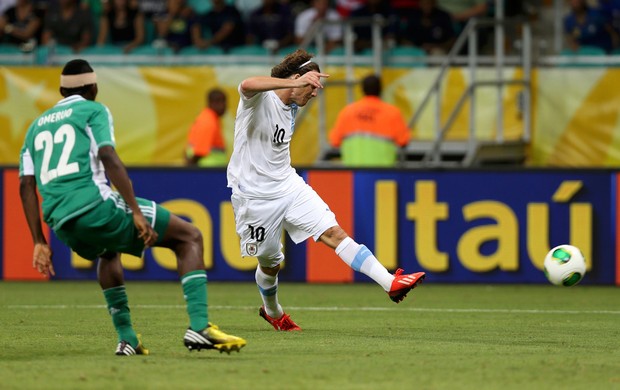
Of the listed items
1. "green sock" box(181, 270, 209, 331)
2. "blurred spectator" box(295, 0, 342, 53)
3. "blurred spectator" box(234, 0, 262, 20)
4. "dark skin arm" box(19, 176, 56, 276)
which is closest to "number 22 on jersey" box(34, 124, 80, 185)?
"dark skin arm" box(19, 176, 56, 276)

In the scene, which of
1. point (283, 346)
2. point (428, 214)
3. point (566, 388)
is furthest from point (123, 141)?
point (566, 388)

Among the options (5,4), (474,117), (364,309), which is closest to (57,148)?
(364,309)

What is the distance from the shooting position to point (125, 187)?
7.79m

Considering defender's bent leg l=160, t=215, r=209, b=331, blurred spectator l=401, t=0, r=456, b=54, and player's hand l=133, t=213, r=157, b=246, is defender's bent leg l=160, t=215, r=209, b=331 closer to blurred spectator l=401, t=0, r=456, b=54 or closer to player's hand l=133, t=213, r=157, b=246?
player's hand l=133, t=213, r=157, b=246

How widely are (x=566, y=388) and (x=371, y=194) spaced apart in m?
8.63

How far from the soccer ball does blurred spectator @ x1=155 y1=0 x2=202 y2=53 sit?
9.73m

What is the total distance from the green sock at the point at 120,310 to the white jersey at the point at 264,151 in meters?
2.11

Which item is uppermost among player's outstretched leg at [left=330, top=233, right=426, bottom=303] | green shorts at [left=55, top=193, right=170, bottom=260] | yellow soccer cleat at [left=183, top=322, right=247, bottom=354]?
green shorts at [left=55, top=193, right=170, bottom=260]

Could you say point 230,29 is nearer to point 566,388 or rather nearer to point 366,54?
point 366,54

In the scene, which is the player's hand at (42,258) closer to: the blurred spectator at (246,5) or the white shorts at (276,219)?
the white shorts at (276,219)

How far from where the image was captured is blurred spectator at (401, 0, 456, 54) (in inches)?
747

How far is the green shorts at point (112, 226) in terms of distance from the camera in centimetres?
795

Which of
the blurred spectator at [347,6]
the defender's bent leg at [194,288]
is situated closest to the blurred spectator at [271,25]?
the blurred spectator at [347,6]

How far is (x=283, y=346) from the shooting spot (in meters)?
9.16
